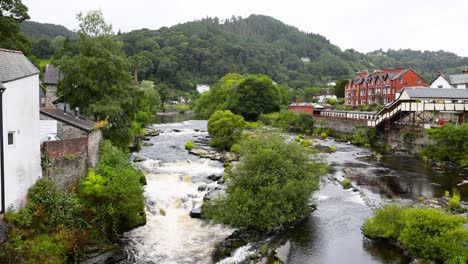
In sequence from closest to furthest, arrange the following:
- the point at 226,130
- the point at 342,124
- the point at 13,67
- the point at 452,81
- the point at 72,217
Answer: the point at 13,67 → the point at 72,217 → the point at 226,130 → the point at 342,124 → the point at 452,81

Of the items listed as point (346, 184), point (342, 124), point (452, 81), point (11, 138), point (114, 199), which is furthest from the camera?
point (452, 81)

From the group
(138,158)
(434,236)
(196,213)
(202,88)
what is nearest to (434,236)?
(434,236)

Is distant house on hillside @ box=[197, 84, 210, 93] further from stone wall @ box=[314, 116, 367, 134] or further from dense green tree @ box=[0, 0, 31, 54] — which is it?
dense green tree @ box=[0, 0, 31, 54]

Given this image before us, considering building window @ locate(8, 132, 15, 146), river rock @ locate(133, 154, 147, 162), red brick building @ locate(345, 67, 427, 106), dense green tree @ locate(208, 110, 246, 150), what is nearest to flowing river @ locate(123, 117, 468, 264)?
river rock @ locate(133, 154, 147, 162)

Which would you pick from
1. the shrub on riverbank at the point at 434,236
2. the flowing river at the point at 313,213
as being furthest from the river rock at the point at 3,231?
the shrub on riverbank at the point at 434,236

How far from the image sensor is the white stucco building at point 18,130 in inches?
633

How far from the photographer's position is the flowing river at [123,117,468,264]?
19.6 metres

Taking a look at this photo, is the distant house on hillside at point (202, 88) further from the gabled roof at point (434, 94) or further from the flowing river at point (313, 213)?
the flowing river at point (313, 213)

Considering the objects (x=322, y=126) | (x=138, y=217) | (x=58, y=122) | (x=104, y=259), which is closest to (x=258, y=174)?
(x=138, y=217)

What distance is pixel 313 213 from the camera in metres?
25.3

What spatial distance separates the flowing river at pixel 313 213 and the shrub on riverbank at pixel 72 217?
170 centimetres

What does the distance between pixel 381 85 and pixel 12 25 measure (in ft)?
234

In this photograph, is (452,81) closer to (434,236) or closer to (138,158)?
(138,158)

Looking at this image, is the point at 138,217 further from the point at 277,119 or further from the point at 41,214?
the point at 277,119
